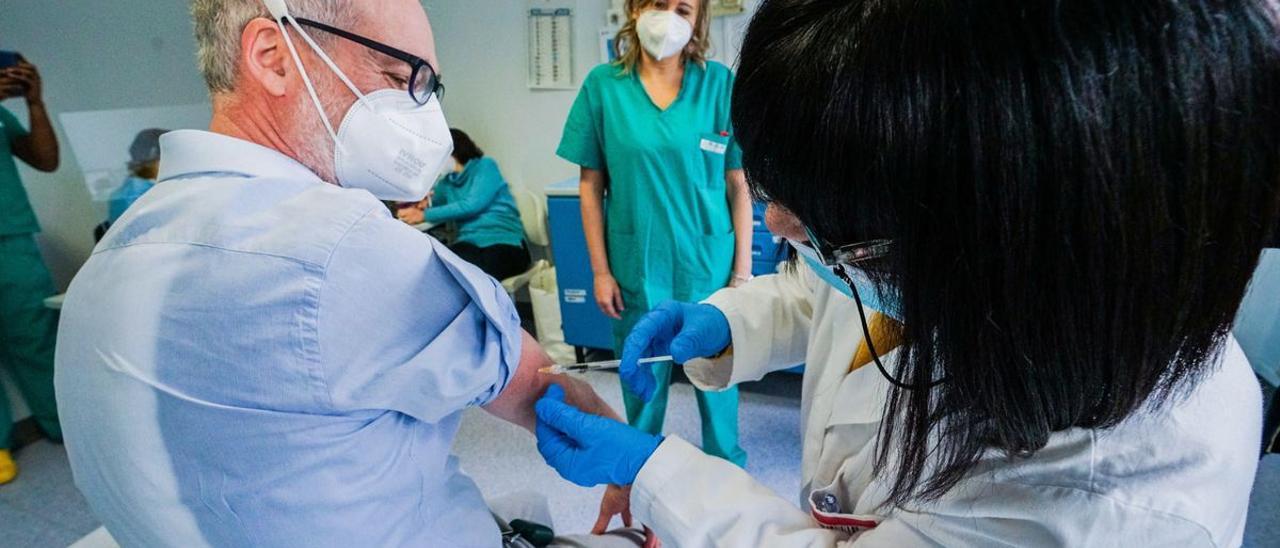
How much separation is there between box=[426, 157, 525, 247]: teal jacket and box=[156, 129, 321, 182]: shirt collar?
2342mm

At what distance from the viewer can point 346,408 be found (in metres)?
0.61

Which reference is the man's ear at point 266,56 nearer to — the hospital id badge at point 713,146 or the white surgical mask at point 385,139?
the white surgical mask at point 385,139

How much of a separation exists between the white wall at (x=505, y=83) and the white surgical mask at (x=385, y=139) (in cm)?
236

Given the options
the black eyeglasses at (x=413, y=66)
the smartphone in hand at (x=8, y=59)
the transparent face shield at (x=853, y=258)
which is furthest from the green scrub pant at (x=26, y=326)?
the transparent face shield at (x=853, y=258)

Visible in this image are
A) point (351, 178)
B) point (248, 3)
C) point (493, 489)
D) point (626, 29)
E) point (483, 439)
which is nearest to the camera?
point (248, 3)

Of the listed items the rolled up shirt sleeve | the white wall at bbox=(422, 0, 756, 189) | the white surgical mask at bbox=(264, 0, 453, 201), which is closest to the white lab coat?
the rolled up shirt sleeve

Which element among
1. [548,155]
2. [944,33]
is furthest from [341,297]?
[548,155]

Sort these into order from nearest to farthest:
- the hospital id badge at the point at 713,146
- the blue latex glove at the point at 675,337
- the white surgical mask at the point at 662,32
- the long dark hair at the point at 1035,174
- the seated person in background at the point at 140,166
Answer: the long dark hair at the point at 1035,174
the blue latex glove at the point at 675,337
the white surgical mask at the point at 662,32
the hospital id badge at the point at 713,146
the seated person in background at the point at 140,166

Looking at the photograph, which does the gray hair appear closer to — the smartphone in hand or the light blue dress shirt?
the light blue dress shirt

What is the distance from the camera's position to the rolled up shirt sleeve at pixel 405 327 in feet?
1.96

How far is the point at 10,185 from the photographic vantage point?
6.73 feet

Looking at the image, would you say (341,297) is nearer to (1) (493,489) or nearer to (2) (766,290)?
(2) (766,290)

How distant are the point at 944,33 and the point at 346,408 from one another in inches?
24.4

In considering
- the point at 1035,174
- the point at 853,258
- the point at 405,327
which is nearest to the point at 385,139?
the point at 405,327
